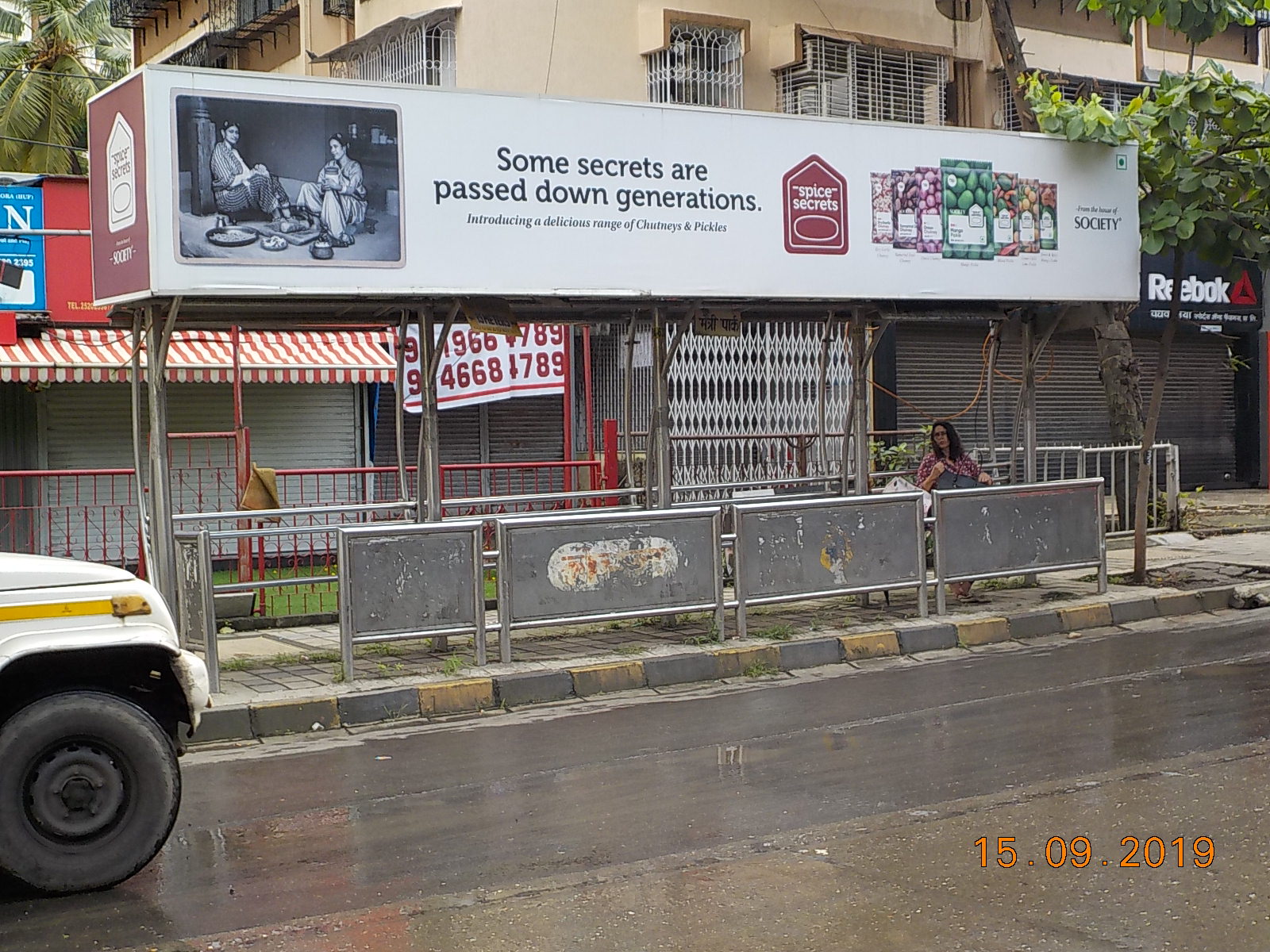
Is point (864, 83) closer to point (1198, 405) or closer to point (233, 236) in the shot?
point (1198, 405)

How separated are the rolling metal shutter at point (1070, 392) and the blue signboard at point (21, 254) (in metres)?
11.2

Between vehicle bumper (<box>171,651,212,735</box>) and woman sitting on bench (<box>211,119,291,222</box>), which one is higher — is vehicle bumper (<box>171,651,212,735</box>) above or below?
below

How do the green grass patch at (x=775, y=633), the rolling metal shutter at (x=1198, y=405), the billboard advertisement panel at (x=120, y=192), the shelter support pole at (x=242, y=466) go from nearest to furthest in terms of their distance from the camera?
1. the billboard advertisement panel at (x=120, y=192)
2. the green grass patch at (x=775, y=633)
3. the shelter support pole at (x=242, y=466)
4. the rolling metal shutter at (x=1198, y=405)

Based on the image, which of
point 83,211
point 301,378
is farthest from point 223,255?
point 83,211

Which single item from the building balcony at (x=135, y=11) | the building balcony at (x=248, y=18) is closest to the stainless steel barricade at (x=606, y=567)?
the building balcony at (x=248, y=18)

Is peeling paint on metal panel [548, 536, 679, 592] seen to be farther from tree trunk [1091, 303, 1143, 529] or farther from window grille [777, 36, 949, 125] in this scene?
window grille [777, 36, 949, 125]

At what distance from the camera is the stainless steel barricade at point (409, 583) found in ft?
31.2

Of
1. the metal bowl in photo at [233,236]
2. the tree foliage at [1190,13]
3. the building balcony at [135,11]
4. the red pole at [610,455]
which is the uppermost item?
the building balcony at [135,11]

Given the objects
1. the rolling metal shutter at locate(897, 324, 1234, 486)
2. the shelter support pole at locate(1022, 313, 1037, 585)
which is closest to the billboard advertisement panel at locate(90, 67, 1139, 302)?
the shelter support pole at locate(1022, 313, 1037, 585)

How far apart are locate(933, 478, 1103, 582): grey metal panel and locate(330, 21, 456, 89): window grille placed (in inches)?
368

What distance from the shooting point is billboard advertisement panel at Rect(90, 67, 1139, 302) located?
30.1 feet

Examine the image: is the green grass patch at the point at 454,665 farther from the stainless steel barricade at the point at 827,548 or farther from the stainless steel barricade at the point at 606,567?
the stainless steel barricade at the point at 827,548

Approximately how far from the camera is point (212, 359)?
54.9 feet

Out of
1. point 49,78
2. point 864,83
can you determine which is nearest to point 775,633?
point 864,83
